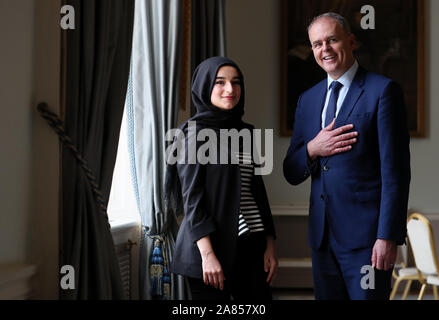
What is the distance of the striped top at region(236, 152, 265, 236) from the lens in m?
1.88

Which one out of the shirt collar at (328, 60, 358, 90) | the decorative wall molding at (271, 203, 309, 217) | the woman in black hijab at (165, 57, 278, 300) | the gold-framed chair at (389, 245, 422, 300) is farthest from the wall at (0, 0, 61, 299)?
the decorative wall molding at (271, 203, 309, 217)

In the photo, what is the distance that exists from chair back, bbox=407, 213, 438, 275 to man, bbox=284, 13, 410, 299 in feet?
6.17

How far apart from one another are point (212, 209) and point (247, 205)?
0.13 metres

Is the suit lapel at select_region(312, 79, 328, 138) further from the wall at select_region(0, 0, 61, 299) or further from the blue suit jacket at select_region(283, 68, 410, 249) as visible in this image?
the wall at select_region(0, 0, 61, 299)

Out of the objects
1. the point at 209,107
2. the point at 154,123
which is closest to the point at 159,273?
the point at 154,123

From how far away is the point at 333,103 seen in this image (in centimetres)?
205

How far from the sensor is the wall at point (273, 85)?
5.33 metres

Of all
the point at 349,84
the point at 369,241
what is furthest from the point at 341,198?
the point at 349,84

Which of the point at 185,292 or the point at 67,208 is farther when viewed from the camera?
the point at 185,292

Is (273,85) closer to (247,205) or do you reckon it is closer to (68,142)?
(247,205)

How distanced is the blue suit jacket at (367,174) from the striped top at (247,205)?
0.82ft
